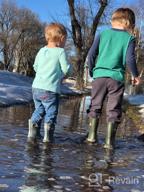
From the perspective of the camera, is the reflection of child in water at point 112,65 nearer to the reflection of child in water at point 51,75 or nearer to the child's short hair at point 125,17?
the child's short hair at point 125,17

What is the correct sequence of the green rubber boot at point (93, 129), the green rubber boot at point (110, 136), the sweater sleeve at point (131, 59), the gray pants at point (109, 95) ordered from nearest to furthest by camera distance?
the green rubber boot at point (110, 136)
the sweater sleeve at point (131, 59)
the gray pants at point (109, 95)
the green rubber boot at point (93, 129)

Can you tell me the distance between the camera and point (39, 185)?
3.62m

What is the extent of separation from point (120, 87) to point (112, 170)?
1.88 m

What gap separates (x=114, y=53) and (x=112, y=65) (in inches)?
6.1

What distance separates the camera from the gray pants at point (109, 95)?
6.05m

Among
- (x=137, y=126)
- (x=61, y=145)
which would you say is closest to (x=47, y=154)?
(x=61, y=145)

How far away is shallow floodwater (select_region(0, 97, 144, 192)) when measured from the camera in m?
3.70

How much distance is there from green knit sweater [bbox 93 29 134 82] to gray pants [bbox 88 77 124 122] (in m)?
0.08

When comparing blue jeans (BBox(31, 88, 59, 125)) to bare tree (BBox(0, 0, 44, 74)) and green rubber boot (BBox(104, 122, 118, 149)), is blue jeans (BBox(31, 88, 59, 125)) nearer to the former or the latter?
green rubber boot (BBox(104, 122, 118, 149))

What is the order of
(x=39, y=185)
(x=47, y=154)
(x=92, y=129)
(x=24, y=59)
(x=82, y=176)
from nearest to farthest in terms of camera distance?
1. (x=39, y=185)
2. (x=82, y=176)
3. (x=47, y=154)
4. (x=92, y=129)
5. (x=24, y=59)

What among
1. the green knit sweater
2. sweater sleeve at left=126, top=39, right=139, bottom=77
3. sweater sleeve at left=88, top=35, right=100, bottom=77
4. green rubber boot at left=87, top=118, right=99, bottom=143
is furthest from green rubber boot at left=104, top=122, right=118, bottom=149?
sweater sleeve at left=88, top=35, right=100, bottom=77

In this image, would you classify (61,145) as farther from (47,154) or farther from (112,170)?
(112,170)

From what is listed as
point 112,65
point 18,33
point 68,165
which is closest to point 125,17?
point 112,65

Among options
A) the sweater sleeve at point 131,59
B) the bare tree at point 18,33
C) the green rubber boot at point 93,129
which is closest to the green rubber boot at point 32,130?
the green rubber boot at point 93,129
